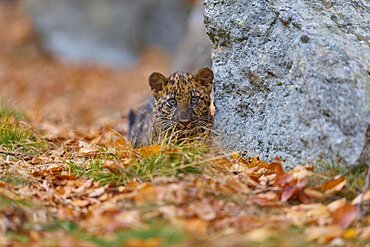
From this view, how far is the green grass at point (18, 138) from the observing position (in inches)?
278

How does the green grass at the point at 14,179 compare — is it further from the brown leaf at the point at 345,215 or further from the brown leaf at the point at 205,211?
the brown leaf at the point at 345,215

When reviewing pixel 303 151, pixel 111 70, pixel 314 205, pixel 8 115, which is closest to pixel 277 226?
pixel 314 205

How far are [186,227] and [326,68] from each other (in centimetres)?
185

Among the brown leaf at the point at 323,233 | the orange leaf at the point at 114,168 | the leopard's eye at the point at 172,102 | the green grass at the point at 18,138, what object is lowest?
the brown leaf at the point at 323,233

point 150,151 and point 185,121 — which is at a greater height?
point 185,121

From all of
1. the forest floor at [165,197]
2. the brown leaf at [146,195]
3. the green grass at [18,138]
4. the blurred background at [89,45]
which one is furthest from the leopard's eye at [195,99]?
the blurred background at [89,45]

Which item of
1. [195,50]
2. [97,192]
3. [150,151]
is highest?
[195,50]

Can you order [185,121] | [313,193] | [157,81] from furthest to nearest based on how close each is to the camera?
[157,81], [185,121], [313,193]

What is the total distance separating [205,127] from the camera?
6855 millimetres

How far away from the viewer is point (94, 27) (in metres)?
19.1

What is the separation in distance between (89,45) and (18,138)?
12222mm

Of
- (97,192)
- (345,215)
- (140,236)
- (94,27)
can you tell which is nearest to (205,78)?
(97,192)

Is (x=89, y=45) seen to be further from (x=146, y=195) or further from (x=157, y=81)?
(x=146, y=195)

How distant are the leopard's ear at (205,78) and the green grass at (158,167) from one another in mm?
1018
